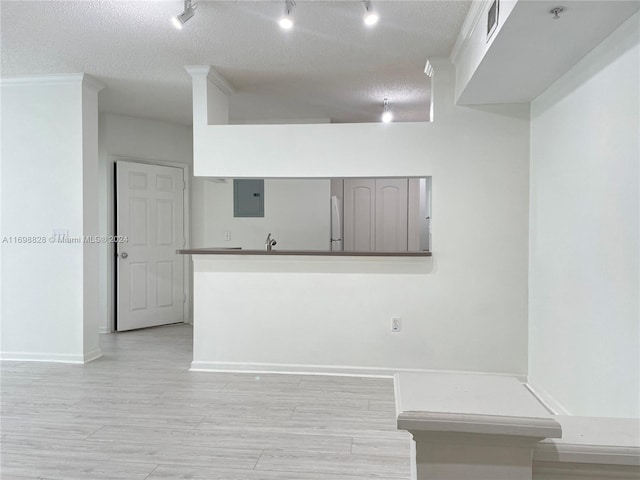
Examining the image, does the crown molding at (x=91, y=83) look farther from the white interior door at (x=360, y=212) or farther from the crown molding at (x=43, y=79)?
the white interior door at (x=360, y=212)

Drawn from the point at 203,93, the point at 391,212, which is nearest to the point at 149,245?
the point at 203,93

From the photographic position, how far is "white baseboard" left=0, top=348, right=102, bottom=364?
13.1 feet

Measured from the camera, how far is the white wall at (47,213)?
3.97m

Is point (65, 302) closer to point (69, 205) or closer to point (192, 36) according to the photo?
point (69, 205)

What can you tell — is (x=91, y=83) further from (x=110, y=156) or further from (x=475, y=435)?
(x=475, y=435)

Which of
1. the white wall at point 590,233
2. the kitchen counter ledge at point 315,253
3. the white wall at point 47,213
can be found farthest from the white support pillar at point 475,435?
the white wall at point 47,213

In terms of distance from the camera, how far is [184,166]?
5.88 metres

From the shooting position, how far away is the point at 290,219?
17.9 feet

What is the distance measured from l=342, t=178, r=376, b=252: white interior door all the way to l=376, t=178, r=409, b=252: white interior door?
0.27 feet

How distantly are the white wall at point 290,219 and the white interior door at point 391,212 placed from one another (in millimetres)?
1149

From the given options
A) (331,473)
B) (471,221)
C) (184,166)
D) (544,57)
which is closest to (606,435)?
(331,473)

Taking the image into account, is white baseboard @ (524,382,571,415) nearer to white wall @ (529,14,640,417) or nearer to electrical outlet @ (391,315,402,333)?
white wall @ (529,14,640,417)

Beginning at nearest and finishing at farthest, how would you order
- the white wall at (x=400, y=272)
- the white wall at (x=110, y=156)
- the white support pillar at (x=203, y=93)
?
the white wall at (x=400, y=272) < the white support pillar at (x=203, y=93) < the white wall at (x=110, y=156)

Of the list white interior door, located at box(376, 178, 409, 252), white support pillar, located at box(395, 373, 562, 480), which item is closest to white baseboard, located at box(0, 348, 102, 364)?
white interior door, located at box(376, 178, 409, 252)
